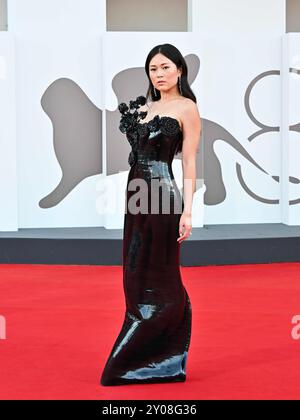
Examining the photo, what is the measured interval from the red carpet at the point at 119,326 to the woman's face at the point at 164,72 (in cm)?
143

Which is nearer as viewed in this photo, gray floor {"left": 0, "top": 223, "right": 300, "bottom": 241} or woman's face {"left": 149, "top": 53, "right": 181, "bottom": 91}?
woman's face {"left": 149, "top": 53, "right": 181, "bottom": 91}

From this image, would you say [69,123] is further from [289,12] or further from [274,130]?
[289,12]

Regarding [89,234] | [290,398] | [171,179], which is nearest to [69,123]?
[89,234]

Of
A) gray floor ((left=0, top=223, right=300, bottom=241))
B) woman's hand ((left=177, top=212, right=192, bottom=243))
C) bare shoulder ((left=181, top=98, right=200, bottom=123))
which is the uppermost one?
bare shoulder ((left=181, top=98, right=200, bottom=123))

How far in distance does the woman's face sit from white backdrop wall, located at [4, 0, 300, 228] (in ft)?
15.9

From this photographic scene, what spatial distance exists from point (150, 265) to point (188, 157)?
0.54 meters

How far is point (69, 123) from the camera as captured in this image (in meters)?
9.27

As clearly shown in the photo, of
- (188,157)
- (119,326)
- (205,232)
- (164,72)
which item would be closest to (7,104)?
(205,232)

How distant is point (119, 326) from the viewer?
5234 millimetres

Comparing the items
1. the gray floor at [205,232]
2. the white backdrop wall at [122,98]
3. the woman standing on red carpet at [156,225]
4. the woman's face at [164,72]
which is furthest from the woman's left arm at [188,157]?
the white backdrop wall at [122,98]

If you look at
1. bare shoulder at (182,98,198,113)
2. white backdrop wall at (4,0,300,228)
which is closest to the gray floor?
white backdrop wall at (4,0,300,228)

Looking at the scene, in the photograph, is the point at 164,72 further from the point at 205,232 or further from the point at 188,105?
the point at 205,232

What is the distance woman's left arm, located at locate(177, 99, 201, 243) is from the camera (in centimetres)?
377

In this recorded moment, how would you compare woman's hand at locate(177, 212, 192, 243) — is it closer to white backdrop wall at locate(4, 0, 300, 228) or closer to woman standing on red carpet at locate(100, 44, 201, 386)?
woman standing on red carpet at locate(100, 44, 201, 386)
